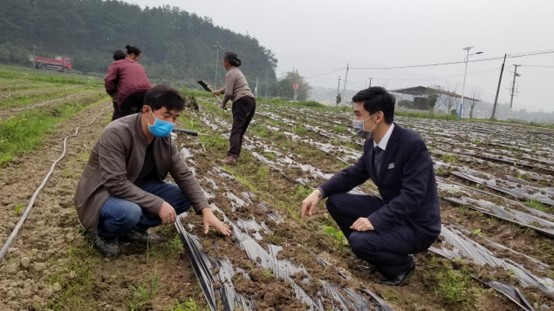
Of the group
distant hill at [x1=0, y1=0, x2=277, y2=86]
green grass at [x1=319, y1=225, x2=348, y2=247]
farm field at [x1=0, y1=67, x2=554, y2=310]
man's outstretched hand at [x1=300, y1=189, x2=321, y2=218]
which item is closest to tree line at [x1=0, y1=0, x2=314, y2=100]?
distant hill at [x1=0, y1=0, x2=277, y2=86]

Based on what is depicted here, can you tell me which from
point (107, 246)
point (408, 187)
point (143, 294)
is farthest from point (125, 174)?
point (408, 187)

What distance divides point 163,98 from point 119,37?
197 feet

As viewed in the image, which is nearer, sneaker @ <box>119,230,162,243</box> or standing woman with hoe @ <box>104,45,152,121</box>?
sneaker @ <box>119,230,162,243</box>

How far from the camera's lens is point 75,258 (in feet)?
9.33

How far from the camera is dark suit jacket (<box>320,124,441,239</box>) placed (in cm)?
284

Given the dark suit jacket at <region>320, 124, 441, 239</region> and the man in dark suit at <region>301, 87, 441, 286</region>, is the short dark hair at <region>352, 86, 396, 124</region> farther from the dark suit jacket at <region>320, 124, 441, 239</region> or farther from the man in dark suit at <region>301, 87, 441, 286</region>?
the dark suit jacket at <region>320, 124, 441, 239</region>

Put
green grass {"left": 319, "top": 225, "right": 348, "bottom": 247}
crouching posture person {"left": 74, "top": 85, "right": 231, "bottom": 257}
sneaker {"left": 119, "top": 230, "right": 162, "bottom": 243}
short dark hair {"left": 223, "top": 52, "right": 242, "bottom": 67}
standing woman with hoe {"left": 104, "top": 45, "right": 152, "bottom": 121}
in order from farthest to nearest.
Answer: short dark hair {"left": 223, "top": 52, "right": 242, "bottom": 67} < standing woman with hoe {"left": 104, "top": 45, "right": 152, "bottom": 121} < green grass {"left": 319, "top": 225, "right": 348, "bottom": 247} < sneaker {"left": 119, "top": 230, "right": 162, "bottom": 243} < crouching posture person {"left": 74, "top": 85, "right": 231, "bottom": 257}

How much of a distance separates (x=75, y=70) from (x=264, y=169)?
48052mm

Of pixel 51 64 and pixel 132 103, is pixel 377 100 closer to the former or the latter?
pixel 132 103

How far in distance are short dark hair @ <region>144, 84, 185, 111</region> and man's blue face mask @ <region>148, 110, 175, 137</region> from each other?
0.23 feet

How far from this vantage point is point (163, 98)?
9.20ft

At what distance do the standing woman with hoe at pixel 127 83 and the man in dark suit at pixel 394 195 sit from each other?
3174 millimetres

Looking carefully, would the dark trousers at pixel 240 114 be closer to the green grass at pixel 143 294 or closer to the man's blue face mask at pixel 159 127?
the man's blue face mask at pixel 159 127

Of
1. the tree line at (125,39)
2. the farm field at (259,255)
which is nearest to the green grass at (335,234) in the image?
the farm field at (259,255)
